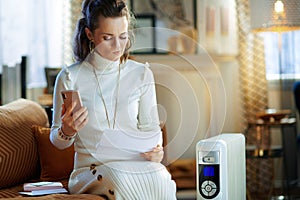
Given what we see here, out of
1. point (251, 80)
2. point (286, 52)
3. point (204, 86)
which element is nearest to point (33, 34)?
point (204, 86)

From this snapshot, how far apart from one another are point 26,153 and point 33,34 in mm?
1658

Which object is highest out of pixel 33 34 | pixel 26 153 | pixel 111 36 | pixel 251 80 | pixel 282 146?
pixel 33 34

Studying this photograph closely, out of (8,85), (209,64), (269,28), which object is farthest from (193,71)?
(8,85)

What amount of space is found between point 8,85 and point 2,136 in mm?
1197

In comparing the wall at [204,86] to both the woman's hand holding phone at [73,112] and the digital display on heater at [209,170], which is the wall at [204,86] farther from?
the woman's hand holding phone at [73,112]

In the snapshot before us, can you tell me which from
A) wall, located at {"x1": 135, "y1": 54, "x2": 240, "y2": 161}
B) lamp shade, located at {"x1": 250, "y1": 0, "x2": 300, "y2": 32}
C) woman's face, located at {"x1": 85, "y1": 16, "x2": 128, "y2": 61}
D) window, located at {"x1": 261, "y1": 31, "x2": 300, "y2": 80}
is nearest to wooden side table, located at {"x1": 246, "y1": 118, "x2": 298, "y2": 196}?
wall, located at {"x1": 135, "y1": 54, "x2": 240, "y2": 161}

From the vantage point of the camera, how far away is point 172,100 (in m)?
4.41

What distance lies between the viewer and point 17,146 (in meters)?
2.79

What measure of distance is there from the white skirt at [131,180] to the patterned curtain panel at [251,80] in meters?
2.21

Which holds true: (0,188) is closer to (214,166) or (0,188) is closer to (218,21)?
(214,166)

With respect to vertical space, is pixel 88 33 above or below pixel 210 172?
above

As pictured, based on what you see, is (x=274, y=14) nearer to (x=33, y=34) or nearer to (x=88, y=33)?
(x=33, y=34)

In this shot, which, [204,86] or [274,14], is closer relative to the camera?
[274,14]

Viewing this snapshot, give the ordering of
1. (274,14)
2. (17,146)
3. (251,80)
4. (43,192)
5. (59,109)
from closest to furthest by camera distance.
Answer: (59,109)
(43,192)
(17,146)
(274,14)
(251,80)
